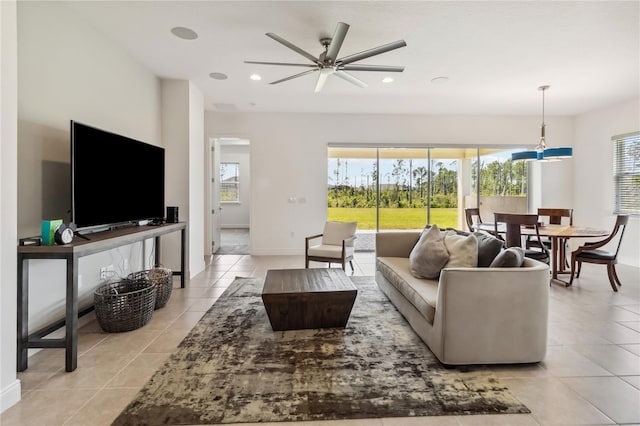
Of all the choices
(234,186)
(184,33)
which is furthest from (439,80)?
(234,186)

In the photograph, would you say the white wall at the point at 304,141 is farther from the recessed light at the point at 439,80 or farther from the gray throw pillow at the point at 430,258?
the gray throw pillow at the point at 430,258

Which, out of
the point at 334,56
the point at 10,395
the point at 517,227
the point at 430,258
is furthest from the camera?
the point at 517,227

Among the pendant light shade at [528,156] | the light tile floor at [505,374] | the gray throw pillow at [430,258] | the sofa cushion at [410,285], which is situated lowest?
the light tile floor at [505,374]

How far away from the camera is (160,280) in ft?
10.4

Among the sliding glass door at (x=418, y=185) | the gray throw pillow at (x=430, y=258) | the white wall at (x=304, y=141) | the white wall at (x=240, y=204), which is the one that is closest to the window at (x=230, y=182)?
the white wall at (x=240, y=204)

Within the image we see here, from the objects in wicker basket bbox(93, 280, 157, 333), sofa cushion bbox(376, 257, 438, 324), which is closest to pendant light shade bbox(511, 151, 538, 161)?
sofa cushion bbox(376, 257, 438, 324)

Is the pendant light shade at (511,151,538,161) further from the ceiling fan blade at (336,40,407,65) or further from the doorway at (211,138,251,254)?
the doorway at (211,138,251,254)

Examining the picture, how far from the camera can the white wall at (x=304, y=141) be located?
20.5ft

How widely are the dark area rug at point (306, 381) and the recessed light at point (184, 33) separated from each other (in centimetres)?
288

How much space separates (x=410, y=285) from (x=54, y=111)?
331 centimetres

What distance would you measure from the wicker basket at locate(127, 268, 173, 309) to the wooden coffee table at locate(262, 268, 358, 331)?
1276 millimetres

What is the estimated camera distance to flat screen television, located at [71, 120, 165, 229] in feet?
7.99

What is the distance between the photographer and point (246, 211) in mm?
10922

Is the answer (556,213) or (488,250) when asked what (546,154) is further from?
(488,250)
